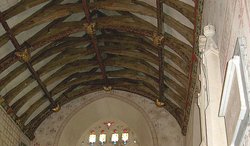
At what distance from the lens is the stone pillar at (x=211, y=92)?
423cm

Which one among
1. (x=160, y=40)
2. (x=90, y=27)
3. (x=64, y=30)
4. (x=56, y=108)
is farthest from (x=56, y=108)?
(x=160, y=40)

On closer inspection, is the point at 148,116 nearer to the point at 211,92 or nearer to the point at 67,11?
the point at 67,11

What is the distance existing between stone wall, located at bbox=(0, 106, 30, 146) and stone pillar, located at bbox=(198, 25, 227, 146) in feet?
19.4

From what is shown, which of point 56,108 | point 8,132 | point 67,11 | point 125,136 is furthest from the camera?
point 125,136

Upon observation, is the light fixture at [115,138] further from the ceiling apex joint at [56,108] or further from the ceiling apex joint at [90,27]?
the ceiling apex joint at [90,27]

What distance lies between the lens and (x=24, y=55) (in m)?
9.02

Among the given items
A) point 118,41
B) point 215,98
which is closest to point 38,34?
point 118,41

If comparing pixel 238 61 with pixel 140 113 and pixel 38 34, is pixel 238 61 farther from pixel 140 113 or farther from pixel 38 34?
pixel 140 113

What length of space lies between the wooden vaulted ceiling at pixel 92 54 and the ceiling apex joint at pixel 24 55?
0.02 metres

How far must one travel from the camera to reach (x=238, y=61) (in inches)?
129

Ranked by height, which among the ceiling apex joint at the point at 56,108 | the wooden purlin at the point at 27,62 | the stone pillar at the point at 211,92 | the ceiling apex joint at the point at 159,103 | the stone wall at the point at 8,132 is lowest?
the stone pillar at the point at 211,92

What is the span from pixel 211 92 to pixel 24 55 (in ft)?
17.6

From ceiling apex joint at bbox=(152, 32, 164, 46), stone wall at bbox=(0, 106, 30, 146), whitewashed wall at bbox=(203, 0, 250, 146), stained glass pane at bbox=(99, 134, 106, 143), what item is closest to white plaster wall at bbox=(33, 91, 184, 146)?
stone wall at bbox=(0, 106, 30, 146)

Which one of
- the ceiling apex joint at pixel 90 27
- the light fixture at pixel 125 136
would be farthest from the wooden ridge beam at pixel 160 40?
the light fixture at pixel 125 136
